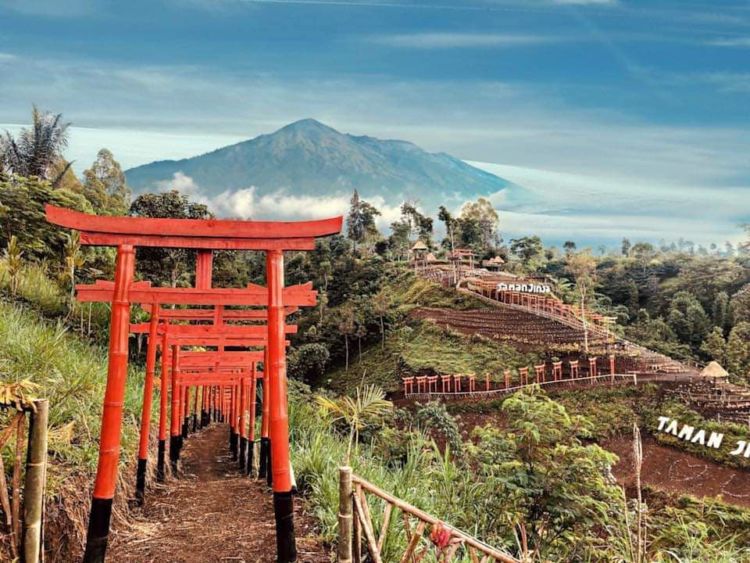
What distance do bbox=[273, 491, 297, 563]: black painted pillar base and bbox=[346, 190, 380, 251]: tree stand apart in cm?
3689

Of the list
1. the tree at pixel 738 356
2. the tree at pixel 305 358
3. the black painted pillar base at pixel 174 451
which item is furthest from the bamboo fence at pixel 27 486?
the tree at pixel 738 356

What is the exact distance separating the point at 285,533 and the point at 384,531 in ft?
3.06

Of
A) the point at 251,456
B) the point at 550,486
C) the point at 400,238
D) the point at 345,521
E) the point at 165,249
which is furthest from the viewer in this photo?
the point at 400,238

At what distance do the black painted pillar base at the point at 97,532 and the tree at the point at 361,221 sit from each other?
121 ft

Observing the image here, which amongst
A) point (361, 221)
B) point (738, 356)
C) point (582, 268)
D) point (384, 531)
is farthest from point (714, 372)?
point (361, 221)

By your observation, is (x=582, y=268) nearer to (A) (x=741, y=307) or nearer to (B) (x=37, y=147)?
(A) (x=741, y=307)

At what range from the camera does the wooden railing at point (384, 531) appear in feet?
8.05

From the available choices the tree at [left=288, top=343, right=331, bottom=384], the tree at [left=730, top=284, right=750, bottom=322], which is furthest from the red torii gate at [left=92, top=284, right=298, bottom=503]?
the tree at [left=730, top=284, right=750, bottom=322]

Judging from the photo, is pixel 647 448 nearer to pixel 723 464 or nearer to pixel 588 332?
pixel 723 464

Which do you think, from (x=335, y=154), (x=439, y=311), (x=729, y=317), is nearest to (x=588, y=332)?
(x=439, y=311)

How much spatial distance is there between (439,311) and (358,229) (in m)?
12.8

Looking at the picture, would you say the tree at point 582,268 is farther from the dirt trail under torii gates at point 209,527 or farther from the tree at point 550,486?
the dirt trail under torii gates at point 209,527

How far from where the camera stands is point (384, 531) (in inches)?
104

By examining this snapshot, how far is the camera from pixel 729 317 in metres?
32.8
